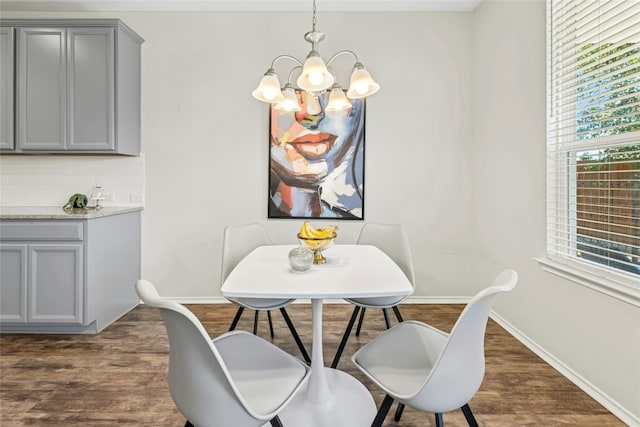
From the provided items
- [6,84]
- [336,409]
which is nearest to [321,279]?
[336,409]

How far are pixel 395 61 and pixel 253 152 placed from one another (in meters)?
1.54

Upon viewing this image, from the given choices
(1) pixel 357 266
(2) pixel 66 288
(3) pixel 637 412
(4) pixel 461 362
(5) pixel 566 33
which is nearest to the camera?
(4) pixel 461 362

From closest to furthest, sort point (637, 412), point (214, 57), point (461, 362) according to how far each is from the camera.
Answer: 1. point (461, 362)
2. point (637, 412)
3. point (214, 57)

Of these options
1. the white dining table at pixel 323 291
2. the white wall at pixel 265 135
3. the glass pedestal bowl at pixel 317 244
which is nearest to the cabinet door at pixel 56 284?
the white wall at pixel 265 135

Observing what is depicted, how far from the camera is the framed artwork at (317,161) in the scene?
323 cm

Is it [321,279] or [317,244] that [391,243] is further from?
[321,279]

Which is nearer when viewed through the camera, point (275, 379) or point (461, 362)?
point (461, 362)

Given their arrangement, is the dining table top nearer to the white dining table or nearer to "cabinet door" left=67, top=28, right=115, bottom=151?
the white dining table

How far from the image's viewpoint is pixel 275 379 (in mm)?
1264

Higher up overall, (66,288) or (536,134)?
(536,134)

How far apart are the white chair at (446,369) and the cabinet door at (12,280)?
251 cm

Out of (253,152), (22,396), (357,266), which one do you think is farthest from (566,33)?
(22,396)

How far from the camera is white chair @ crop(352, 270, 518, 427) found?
3.54 feet

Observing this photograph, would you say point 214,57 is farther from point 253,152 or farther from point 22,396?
point 22,396
